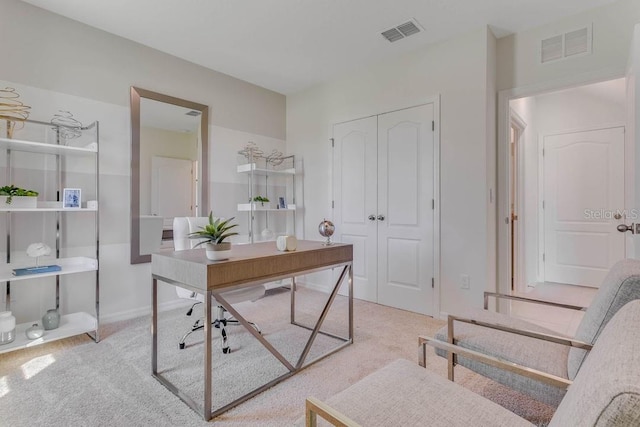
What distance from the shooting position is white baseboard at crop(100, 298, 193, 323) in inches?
119

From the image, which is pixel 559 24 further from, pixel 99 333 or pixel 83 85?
pixel 99 333

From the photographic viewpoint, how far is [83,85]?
114 inches

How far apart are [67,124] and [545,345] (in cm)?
378

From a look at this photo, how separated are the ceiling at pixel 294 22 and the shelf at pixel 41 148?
1.16m

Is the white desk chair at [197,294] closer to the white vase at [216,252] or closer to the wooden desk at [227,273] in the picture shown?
the wooden desk at [227,273]

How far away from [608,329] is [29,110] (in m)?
3.78

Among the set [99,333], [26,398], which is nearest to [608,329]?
[26,398]

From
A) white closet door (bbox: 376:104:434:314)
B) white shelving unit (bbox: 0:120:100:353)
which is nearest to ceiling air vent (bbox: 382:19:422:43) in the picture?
white closet door (bbox: 376:104:434:314)

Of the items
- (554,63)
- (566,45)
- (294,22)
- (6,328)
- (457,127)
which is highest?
(294,22)

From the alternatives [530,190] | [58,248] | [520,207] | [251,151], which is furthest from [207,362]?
[530,190]

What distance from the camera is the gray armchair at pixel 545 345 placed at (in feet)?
3.97

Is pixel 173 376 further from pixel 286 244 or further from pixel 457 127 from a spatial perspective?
pixel 457 127

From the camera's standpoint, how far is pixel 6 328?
2270 mm

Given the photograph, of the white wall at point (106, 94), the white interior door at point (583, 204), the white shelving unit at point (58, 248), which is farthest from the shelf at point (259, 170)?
the white interior door at point (583, 204)
